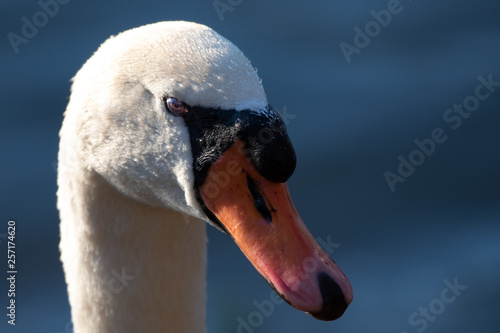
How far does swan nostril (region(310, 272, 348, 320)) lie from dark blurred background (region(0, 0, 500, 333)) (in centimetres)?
243

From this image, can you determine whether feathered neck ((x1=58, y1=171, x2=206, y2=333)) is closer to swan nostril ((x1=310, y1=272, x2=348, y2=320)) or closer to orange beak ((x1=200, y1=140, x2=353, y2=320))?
orange beak ((x1=200, y1=140, x2=353, y2=320))

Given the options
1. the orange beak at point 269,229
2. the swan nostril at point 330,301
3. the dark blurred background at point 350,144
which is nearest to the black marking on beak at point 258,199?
the orange beak at point 269,229

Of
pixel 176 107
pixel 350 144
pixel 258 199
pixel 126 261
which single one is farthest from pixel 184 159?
pixel 350 144

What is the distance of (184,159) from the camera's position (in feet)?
9.83

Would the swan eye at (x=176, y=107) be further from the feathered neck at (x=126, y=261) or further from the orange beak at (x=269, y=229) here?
the feathered neck at (x=126, y=261)

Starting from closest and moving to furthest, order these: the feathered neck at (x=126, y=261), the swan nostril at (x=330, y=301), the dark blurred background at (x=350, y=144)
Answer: the swan nostril at (x=330, y=301) → the feathered neck at (x=126, y=261) → the dark blurred background at (x=350, y=144)

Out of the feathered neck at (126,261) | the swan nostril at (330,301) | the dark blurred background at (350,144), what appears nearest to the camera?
the swan nostril at (330,301)

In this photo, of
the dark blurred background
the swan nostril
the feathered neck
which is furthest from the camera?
the dark blurred background

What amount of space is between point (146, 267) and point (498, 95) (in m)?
3.75

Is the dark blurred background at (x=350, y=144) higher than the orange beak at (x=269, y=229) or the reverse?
the reverse

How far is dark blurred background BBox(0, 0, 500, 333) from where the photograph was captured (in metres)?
5.46

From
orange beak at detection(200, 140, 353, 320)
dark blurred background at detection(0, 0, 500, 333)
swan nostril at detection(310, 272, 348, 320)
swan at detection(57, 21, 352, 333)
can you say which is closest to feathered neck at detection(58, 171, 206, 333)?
swan at detection(57, 21, 352, 333)

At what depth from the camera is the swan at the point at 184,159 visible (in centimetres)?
288

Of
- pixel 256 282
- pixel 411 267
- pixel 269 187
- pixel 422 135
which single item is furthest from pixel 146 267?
pixel 422 135
